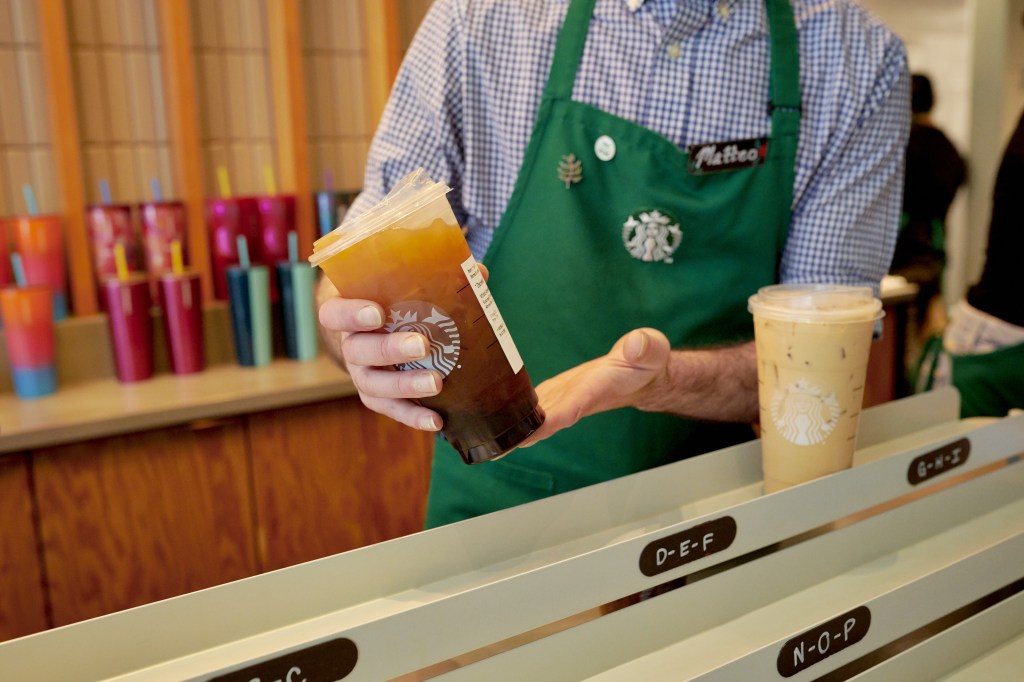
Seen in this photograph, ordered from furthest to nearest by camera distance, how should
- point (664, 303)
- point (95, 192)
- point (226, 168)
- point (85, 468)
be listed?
1. point (226, 168)
2. point (95, 192)
3. point (85, 468)
4. point (664, 303)

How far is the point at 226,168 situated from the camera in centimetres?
286

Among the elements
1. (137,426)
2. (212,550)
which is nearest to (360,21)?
(137,426)

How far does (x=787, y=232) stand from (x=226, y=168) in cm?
197

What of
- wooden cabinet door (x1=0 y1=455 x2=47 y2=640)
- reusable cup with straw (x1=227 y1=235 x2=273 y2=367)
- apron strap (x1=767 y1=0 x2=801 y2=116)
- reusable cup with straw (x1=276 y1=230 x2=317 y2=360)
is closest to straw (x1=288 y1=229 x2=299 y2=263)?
reusable cup with straw (x1=276 y1=230 x2=317 y2=360)

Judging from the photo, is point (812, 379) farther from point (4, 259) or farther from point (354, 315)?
point (4, 259)

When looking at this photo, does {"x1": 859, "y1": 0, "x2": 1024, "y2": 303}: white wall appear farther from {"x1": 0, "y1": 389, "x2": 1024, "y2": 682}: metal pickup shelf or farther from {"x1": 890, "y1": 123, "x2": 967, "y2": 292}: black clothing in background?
{"x1": 0, "y1": 389, "x2": 1024, "y2": 682}: metal pickup shelf

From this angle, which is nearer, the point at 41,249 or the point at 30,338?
the point at 30,338

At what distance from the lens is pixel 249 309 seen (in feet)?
8.62

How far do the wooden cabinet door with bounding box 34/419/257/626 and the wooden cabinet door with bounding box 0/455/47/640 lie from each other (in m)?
0.03

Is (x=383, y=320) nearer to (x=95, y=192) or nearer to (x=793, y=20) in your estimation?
(x=793, y=20)

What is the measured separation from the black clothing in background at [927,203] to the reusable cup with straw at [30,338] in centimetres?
369

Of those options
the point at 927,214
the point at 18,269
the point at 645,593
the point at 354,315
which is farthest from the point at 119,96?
the point at 927,214

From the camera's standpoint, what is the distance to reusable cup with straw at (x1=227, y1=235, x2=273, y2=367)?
260cm

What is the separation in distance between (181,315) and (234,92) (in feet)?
2.52
